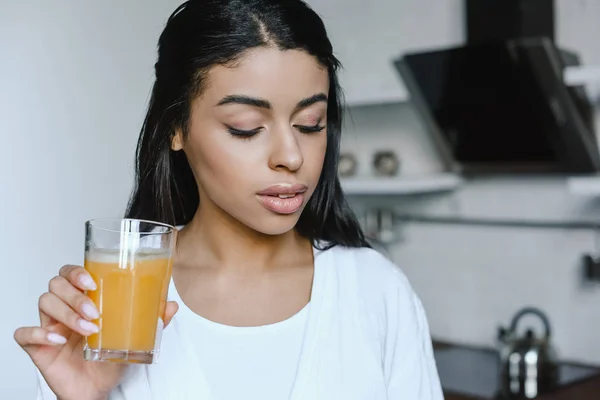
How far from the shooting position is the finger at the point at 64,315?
1023mm

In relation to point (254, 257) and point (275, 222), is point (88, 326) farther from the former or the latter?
point (254, 257)

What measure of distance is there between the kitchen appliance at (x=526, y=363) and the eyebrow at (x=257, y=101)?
161cm

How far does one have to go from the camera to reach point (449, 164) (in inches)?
123

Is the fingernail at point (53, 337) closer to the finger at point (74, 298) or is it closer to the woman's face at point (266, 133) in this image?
the finger at point (74, 298)

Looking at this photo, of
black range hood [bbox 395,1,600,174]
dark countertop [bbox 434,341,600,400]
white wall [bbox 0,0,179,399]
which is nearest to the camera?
dark countertop [bbox 434,341,600,400]

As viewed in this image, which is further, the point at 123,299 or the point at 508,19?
the point at 508,19

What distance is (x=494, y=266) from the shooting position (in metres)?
3.04

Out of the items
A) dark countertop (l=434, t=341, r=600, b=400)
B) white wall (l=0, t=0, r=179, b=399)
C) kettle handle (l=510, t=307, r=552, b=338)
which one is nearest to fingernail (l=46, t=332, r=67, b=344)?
dark countertop (l=434, t=341, r=600, b=400)

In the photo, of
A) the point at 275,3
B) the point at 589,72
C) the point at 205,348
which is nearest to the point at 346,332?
the point at 205,348

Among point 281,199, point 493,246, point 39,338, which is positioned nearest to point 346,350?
point 281,199

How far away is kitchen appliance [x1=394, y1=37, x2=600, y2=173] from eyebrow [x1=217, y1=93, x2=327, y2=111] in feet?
4.87

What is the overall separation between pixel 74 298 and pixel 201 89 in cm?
41

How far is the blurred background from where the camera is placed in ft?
8.77

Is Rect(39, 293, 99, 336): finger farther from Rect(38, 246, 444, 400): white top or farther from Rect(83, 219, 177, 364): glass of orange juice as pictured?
Rect(38, 246, 444, 400): white top
